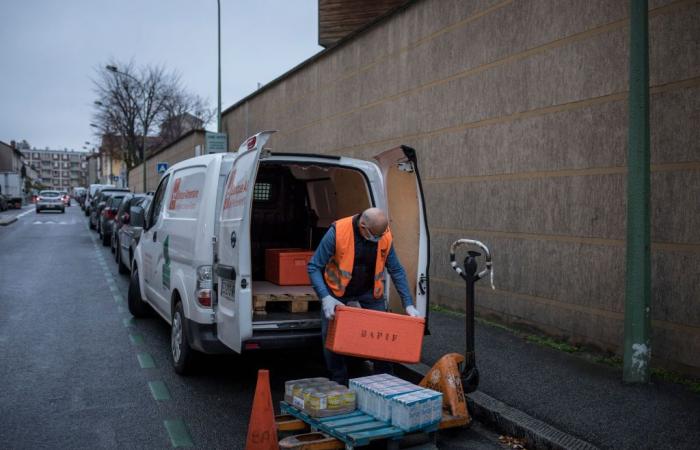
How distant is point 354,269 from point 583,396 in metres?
2.17

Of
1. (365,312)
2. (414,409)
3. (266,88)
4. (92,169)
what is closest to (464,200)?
(365,312)

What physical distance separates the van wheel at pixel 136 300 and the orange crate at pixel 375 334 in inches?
189

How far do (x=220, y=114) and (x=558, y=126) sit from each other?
17.2 meters

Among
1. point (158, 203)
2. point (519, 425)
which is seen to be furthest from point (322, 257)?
point (158, 203)

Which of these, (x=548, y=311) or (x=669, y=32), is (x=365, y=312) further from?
(x=669, y=32)

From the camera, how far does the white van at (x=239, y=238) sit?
5188mm

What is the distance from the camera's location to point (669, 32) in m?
5.89

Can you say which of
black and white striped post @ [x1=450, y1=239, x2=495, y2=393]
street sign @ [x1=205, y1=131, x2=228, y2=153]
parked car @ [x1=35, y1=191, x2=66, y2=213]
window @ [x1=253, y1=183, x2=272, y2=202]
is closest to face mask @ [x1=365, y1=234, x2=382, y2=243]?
black and white striped post @ [x1=450, y1=239, x2=495, y2=393]

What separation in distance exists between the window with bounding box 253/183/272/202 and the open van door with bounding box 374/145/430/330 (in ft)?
6.82

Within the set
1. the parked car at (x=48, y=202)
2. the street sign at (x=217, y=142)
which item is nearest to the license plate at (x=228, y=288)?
the street sign at (x=217, y=142)

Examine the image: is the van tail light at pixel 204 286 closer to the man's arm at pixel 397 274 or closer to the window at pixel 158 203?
the man's arm at pixel 397 274

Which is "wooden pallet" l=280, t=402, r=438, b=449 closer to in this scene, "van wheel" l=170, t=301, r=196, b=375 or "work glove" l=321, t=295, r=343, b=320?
"work glove" l=321, t=295, r=343, b=320

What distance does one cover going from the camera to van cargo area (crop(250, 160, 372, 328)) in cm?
698

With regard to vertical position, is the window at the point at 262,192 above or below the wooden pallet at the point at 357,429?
above
